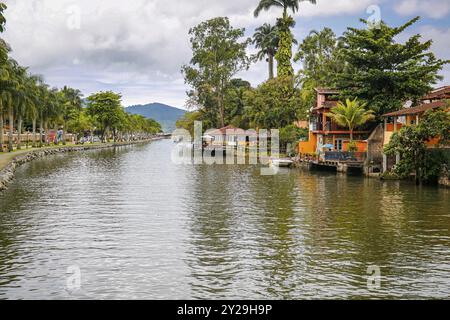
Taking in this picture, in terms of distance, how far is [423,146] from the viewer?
1882 inches

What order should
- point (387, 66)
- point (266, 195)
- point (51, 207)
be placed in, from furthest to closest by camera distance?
point (387, 66), point (266, 195), point (51, 207)

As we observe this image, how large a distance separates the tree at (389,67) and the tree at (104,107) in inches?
3876

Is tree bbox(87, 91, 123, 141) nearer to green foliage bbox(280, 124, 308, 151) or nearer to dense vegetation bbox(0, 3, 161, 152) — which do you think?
dense vegetation bbox(0, 3, 161, 152)

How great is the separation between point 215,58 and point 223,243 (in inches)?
3620

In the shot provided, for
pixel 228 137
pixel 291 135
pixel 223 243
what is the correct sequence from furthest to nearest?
pixel 228 137 → pixel 291 135 → pixel 223 243

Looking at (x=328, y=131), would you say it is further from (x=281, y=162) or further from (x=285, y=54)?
(x=285, y=54)

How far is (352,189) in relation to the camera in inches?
1754

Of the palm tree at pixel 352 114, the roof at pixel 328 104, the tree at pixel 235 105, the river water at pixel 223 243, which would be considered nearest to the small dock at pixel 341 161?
the palm tree at pixel 352 114

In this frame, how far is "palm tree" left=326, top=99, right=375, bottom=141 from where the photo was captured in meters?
65.0

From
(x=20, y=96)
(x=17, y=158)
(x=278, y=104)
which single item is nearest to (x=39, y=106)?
(x=20, y=96)
